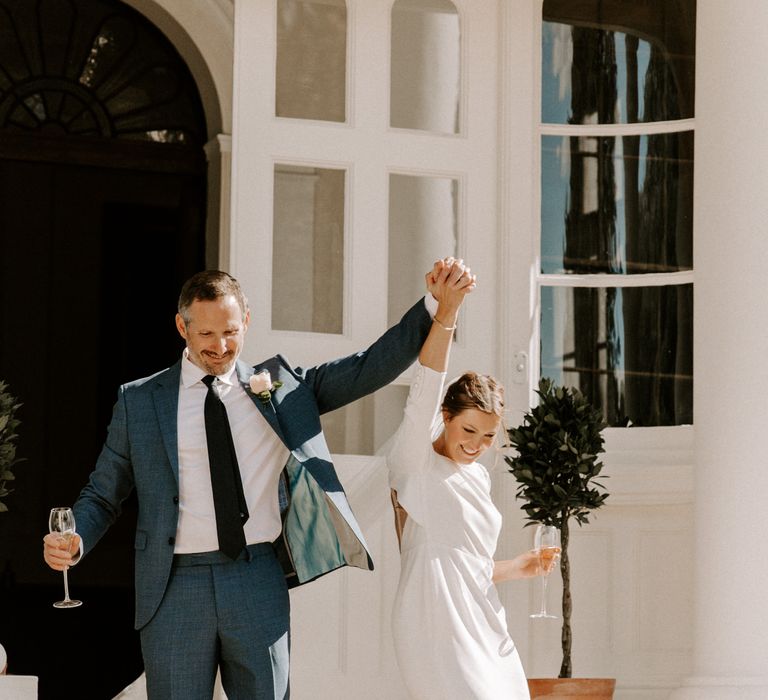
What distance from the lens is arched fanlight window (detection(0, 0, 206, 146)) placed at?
7742 mm

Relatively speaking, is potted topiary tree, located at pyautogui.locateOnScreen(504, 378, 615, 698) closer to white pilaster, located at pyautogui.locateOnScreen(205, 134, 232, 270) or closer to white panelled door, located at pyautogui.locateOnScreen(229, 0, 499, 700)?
white panelled door, located at pyautogui.locateOnScreen(229, 0, 499, 700)

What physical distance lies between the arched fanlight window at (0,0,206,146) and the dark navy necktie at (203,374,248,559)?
13.0ft

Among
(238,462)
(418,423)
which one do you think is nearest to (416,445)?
(418,423)

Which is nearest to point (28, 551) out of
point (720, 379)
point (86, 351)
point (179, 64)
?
point (86, 351)

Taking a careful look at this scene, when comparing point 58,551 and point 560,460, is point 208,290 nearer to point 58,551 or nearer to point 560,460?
point 58,551

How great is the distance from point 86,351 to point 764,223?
6.54 m

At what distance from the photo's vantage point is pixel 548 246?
656 cm

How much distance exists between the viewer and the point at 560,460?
5492mm

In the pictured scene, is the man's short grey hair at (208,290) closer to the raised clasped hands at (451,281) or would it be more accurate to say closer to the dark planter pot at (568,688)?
the raised clasped hands at (451,281)

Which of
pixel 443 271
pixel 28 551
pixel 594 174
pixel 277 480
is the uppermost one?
pixel 594 174

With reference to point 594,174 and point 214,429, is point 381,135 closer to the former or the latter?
point 594,174

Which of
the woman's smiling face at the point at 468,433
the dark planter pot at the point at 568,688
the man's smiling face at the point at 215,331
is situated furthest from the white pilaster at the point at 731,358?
the man's smiling face at the point at 215,331

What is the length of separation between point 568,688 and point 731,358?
1265mm

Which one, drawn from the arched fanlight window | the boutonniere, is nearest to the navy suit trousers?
the boutonniere
